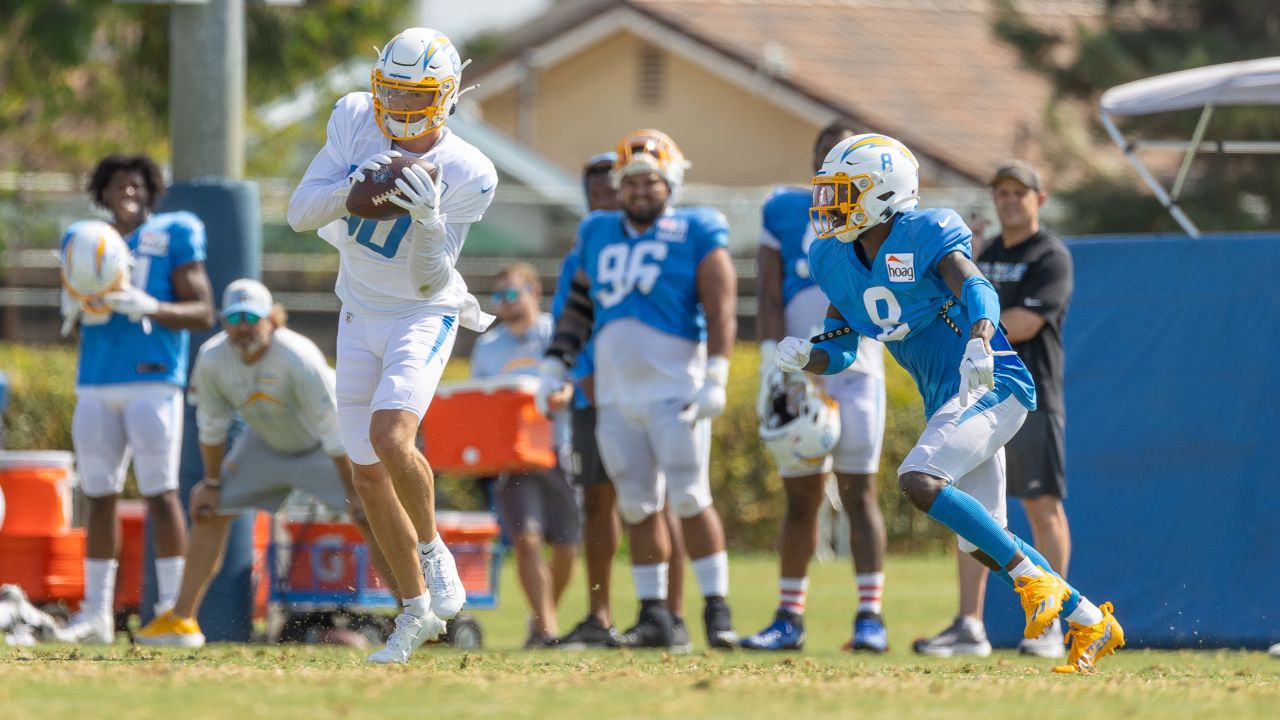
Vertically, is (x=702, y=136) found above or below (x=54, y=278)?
above

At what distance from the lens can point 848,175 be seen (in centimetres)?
752

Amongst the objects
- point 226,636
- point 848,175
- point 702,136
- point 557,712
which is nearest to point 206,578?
point 226,636

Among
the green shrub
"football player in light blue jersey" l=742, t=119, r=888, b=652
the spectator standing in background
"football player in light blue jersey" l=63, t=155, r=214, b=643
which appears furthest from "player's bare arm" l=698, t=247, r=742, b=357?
the green shrub

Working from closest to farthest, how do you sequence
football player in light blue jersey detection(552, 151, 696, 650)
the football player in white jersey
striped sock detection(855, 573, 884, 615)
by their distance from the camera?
the football player in white jersey
striped sock detection(855, 573, 884, 615)
football player in light blue jersey detection(552, 151, 696, 650)

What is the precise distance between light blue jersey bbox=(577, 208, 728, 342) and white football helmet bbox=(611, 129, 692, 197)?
21 centimetres

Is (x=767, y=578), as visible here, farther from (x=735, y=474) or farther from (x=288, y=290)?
(x=288, y=290)

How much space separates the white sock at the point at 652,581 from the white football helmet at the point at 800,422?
83 centimetres

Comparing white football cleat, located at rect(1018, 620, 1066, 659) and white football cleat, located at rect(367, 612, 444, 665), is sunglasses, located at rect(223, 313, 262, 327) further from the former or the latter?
white football cleat, located at rect(1018, 620, 1066, 659)

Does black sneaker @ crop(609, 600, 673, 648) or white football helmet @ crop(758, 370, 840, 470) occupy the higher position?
white football helmet @ crop(758, 370, 840, 470)

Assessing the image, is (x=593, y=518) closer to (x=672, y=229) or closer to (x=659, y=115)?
(x=672, y=229)

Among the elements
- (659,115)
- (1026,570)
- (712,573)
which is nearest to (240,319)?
(712,573)

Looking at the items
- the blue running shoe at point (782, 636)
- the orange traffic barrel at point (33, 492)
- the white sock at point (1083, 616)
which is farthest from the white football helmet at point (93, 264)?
the white sock at point (1083, 616)

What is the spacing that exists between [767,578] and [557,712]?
1043 centimetres

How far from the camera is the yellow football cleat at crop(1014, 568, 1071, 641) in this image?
6.93m
